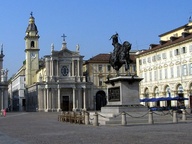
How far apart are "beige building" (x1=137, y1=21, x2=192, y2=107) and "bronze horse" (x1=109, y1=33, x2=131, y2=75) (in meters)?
32.0

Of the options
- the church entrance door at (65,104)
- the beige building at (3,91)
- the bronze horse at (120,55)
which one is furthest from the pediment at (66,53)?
the bronze horse at (120,55)

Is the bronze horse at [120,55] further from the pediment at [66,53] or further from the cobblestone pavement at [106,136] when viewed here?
the pediment at [66,53]

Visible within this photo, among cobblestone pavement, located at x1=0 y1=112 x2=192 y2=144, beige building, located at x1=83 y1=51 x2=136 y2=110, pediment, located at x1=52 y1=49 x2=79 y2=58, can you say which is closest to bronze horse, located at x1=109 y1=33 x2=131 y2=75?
cobblestone pavement, located at x1=0 y1=112 x2=192 y2=144

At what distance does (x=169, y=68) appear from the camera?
70812mm

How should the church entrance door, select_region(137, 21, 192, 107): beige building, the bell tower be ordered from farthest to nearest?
the bell tower, the church entrance door, select_region(137, 21, 192, 107): beige building

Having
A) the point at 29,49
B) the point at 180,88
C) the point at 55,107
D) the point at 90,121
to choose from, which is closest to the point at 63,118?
the point at 90,121

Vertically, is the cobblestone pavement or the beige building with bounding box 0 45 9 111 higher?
the beige building with bounding box 0 45 9 111

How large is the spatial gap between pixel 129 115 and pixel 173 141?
513 inches

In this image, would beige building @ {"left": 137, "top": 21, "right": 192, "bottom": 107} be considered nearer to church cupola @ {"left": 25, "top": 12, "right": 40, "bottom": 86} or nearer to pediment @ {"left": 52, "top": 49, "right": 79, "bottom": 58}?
pediment @ {"left": 52, "top": 49, "right": 79, "bottom": 58}

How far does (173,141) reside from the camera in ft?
56.3

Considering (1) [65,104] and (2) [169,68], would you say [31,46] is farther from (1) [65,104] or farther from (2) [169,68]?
(2) [169,68]

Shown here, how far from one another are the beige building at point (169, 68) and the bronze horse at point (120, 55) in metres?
32.0

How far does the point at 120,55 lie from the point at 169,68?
38318mm

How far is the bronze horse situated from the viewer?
3378 cm
